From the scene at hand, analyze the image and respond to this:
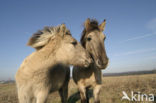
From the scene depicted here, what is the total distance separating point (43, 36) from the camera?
13.7 feet

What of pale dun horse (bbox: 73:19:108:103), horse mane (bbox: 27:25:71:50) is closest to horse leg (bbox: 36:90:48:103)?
horse mane (bbox: 27:25:71:50)

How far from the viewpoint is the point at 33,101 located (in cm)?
340

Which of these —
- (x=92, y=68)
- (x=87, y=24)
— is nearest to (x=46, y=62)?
(x=92, y=68)

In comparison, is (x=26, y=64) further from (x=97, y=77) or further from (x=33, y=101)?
(x=97, y=77)

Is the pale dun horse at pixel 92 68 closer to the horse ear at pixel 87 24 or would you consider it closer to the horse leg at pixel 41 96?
the horse ear at pixel 87 24

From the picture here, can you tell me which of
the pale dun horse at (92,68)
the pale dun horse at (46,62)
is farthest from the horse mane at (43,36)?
the pale dun horse at (92,68)

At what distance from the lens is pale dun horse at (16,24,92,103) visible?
11.1 ft

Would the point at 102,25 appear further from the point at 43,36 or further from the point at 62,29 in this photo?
the point at 43,36

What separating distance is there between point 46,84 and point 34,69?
530mm

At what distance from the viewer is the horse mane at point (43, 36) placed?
4059 mm

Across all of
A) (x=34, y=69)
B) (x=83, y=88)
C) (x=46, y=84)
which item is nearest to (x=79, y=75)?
(x=83, y=88)

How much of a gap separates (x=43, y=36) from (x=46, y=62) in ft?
3.14

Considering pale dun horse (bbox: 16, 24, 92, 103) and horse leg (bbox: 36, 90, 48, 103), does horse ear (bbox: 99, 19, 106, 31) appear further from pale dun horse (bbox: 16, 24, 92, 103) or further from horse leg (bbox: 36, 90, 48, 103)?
horse leg (bbox: 36, 90, 48, 103)

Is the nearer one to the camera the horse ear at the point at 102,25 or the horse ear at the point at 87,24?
the horse ear at the point at 87,24
